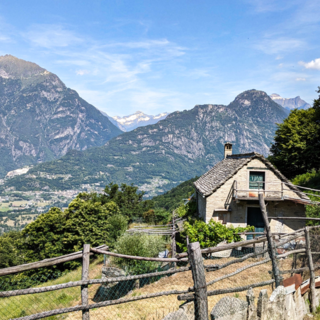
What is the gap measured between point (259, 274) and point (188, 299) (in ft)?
19.2

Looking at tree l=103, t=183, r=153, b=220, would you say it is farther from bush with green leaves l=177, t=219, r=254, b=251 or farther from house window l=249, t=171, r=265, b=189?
bush with green leaves l=177, t=219, r=254, b=251

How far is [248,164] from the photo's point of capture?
21.2 metres

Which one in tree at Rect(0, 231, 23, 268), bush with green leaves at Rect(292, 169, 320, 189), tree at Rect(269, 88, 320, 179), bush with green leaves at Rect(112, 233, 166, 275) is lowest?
tree at Rect(0, 231, 23, 268)

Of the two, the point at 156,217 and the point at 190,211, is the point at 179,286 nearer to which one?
the point at 190,211

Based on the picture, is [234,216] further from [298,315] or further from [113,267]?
[298,315]

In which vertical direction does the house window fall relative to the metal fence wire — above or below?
above

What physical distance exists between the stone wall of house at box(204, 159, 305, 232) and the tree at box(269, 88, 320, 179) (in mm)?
16882

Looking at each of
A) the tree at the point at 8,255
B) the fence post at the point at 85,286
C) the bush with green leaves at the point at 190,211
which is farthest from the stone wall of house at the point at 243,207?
the tree at the point at 8,255

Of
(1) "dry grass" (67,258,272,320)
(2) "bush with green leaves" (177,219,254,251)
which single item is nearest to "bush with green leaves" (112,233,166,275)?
(1) "dry grass" (67,258,272,320)

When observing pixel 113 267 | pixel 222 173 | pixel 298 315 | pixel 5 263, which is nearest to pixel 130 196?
pixel 5 263

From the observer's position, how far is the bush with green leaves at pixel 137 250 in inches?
496

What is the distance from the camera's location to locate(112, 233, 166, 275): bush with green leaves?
1260 cm

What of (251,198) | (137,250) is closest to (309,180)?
(251,198)

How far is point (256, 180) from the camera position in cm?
2141
